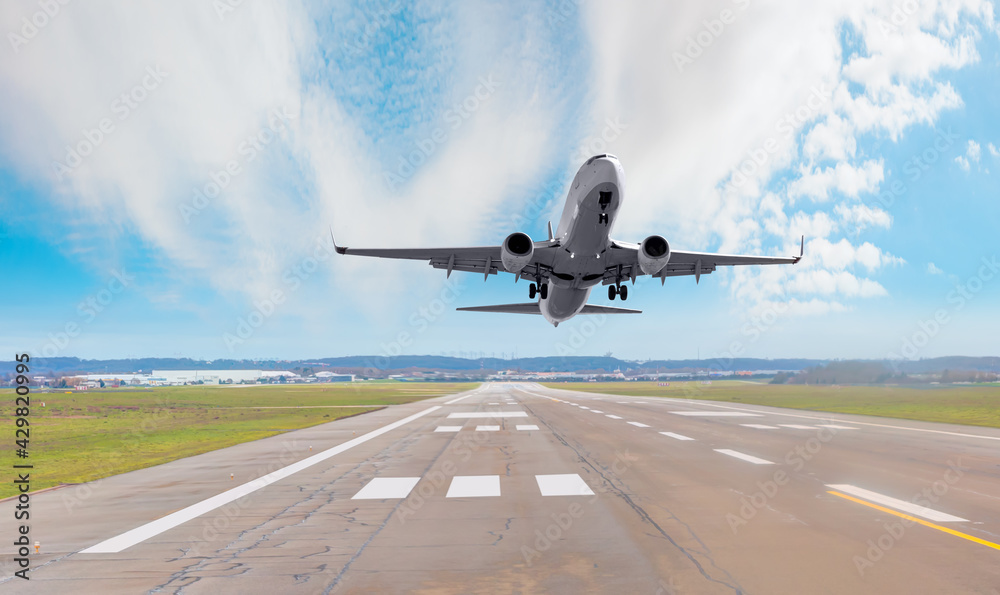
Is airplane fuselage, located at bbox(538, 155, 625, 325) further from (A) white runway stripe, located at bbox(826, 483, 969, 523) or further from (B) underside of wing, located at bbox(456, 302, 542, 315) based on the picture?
(A) white runway stripe, located at bbox(826, 483, 969, 523)

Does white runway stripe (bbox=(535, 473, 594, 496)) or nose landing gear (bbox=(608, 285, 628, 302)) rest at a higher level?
nose landing gear (bbox=(608, 285, 628, 302))

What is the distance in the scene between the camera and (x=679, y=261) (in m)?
25.2

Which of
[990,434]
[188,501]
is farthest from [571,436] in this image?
[990,434]

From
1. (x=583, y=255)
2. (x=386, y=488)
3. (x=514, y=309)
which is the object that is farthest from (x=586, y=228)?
(x=514, y=309)

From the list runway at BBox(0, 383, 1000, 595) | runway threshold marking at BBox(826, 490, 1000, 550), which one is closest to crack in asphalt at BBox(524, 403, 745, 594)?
runway at BBox(0, 383, 1000, 595)

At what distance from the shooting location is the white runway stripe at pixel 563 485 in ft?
35.6

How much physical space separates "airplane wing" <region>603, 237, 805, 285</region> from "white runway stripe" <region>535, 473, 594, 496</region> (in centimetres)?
1202

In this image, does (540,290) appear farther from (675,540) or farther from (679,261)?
(675,540)

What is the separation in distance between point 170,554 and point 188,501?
396 centimetres

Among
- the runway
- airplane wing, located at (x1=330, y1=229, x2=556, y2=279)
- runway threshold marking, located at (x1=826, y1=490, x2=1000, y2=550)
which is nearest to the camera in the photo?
the runway

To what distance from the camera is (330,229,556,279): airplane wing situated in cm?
2294

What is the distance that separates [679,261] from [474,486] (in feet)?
54.6

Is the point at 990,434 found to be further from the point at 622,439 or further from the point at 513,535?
the point at 513,535

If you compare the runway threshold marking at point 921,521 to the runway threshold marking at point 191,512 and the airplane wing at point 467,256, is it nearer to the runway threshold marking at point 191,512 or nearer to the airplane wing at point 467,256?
the runway threshold marking at point 191,512
